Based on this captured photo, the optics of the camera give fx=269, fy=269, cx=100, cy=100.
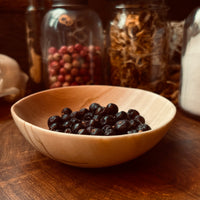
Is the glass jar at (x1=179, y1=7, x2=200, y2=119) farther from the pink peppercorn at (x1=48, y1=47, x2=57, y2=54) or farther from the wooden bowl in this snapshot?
the pink peppercorn at (x1=48, y1=47, x2=57, y2=54)

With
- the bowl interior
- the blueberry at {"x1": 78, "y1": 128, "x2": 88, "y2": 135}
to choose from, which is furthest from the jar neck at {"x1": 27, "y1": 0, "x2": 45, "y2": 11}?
the blueberry at {"x1": 78, "y1": 128, "x2": 88, "y2": 135}

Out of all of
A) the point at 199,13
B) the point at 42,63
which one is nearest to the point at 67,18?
the point at 42,63

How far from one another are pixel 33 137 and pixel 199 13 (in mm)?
593

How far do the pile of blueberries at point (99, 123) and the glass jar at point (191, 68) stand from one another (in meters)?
0.22

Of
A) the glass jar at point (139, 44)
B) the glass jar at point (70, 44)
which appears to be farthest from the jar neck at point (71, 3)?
the glass jar at point (139, 44)

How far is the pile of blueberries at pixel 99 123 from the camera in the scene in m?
0.53

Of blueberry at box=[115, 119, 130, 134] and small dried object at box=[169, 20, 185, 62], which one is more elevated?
small dried object at box=[169, 20, 185, 62]

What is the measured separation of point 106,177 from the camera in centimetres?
49

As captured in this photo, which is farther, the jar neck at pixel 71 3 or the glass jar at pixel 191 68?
the jar neck at pixel 71 3

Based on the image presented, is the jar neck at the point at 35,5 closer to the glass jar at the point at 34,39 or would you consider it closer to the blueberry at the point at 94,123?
the glass jar at the point at 34,39

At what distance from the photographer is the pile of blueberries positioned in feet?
1.73

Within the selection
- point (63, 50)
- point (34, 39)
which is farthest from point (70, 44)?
point (34, 39)

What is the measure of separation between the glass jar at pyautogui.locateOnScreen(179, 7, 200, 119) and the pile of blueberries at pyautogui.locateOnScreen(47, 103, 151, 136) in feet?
0.71

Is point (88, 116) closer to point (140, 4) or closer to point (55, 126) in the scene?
point (55, 126)
